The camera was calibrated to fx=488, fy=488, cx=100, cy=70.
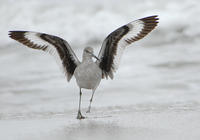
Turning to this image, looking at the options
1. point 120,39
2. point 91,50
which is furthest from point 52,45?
point 120,39

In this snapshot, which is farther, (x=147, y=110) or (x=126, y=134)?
(x=147, y=110)

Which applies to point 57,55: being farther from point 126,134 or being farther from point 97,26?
point 97,26

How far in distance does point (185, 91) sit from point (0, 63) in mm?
6130

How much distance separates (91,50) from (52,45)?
763 mm

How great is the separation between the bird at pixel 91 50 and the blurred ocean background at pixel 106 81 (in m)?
0.62

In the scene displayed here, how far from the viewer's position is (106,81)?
1070 cm

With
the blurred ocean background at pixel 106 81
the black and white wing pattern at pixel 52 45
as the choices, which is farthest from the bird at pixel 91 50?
the blurred ocean background at pixel 106 81

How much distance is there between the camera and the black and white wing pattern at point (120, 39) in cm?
780

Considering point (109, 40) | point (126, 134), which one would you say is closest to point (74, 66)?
point (109, 40)

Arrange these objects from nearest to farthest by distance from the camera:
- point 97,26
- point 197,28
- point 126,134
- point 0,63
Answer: point 126,134
point 0,63
point 197,28
point 97,26

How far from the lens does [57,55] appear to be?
8305 mm

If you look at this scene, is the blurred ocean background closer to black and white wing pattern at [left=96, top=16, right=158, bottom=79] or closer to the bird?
the bird

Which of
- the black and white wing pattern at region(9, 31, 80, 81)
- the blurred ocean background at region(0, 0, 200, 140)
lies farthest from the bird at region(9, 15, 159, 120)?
the blurred ocean background at region(0, 0, 200, 140)

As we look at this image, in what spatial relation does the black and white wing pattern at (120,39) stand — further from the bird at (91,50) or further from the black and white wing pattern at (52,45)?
the black and white wing pattern at (52,45)
